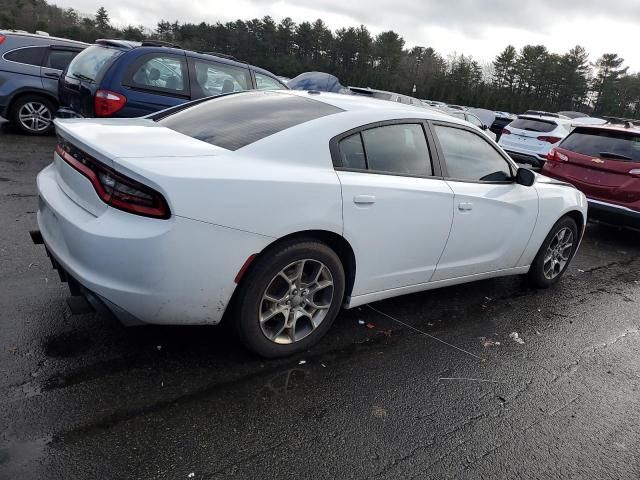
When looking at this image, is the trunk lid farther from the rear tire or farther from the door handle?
the rear tire

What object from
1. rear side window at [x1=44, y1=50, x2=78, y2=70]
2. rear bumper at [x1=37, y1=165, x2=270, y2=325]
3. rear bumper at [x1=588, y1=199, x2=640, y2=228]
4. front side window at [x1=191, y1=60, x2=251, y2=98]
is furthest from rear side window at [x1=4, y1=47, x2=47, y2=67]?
rear bumper at [x1=588, y1=199, x2=640, y2=228]

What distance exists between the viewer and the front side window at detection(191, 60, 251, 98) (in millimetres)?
7477

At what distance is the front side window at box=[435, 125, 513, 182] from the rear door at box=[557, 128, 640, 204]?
10.8 feet

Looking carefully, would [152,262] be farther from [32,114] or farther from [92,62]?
[32,114]

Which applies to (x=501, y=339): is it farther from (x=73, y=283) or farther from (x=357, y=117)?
(x=73, y=283)

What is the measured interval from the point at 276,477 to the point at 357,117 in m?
2.15

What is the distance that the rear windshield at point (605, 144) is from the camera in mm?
6930

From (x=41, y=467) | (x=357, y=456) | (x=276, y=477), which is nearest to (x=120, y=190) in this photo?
(x=41, y=467)

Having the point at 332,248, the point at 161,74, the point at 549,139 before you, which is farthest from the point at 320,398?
the point at 549,139

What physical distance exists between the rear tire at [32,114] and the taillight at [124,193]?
25.6 ft

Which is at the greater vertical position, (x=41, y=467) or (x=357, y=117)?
(x=357, y=117)

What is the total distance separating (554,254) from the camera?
16.5ft

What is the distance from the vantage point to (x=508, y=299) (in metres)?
4.71

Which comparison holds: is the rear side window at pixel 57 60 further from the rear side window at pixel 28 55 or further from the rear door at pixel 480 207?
the rear door at pixel 480 207
